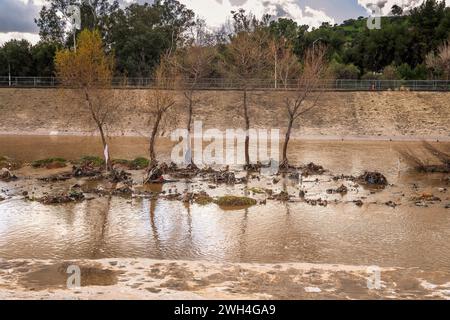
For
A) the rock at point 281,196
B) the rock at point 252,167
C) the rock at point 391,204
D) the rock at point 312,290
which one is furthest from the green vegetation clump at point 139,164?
the rock at point 312,290

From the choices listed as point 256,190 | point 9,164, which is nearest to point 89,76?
point 9,164

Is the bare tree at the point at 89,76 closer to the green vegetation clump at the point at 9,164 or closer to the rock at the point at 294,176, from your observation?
the green vegetation clump at the point at 9,164

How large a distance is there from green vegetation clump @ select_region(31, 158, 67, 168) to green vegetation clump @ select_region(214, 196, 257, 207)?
45.2ft

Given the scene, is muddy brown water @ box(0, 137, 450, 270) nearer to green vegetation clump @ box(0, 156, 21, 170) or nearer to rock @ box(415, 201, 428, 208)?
rock @ box(415, 201, 428, 208)

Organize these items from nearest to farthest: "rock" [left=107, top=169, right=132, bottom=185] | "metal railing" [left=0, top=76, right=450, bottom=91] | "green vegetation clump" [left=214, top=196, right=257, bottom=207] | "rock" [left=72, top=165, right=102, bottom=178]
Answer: "green vegetation clump" [left=214, top=196, right=257, bottom=207], "rock" [left=107, top=169, right=132, bottom=185], "rock" [left=72, top=165, right=102, bottom=178], "metal railing" [left=0, top=76, right=450, bottom=91]

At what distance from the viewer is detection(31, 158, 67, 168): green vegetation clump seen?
32.5 m

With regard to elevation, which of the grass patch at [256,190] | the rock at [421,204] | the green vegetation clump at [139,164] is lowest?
the rock at [421,204]

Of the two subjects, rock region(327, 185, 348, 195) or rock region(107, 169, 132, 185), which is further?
rock region(107, 169, 132, 185)

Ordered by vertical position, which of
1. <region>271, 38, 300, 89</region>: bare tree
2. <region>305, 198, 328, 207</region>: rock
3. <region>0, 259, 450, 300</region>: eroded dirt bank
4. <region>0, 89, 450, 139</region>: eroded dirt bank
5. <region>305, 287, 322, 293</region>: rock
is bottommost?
<region>305, 287, 322, 293</region>: rock

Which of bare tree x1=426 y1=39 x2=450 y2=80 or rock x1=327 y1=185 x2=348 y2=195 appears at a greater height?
bare tree x1=426 y1=39 x2=450 y2=80

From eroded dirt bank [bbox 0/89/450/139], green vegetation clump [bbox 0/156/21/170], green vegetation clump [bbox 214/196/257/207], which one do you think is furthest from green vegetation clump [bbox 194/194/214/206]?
eroded dirt bank [bbox 0/89/450/139]

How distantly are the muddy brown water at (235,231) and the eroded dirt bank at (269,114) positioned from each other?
79.5 feet

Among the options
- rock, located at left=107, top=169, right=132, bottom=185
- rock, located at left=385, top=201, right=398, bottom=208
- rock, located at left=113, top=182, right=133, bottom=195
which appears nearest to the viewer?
rock, located at left=385, top=201, right=398, bottom=208

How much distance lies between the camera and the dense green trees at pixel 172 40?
71.9m
